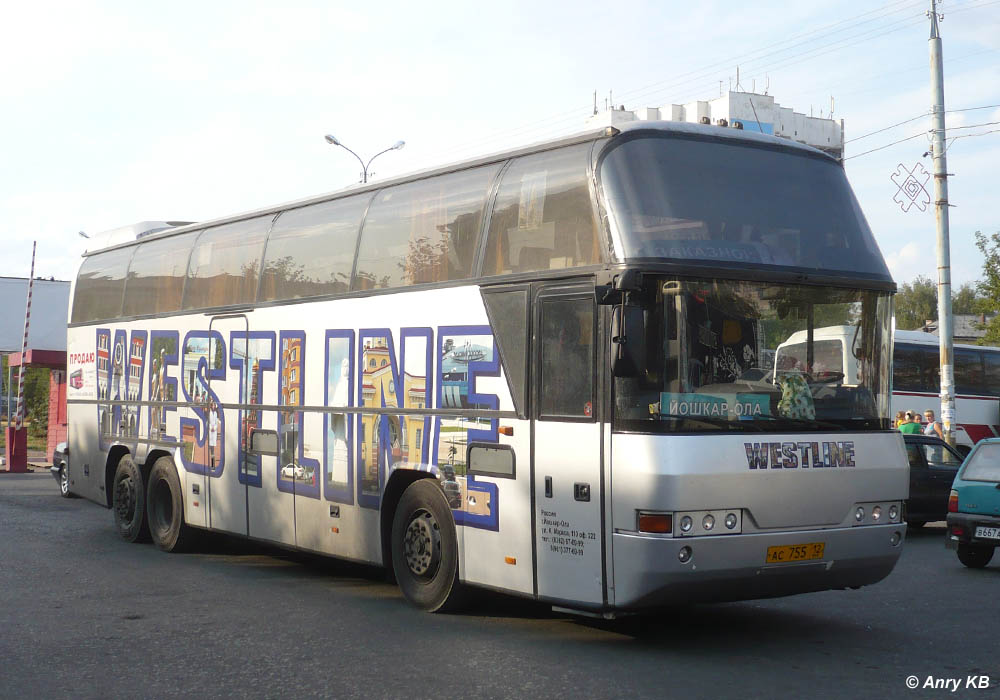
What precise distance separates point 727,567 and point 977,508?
670 centimetres

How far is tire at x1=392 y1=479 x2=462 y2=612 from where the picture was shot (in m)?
9.80

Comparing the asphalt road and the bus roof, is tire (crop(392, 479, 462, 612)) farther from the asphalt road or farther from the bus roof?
the bus roof

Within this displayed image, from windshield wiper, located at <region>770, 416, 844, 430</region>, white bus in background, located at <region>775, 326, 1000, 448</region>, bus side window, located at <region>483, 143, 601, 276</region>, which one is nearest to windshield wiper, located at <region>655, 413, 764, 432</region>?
windshield wiper, located at <region>770, 416, 844, 430</region>

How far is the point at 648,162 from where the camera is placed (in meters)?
8.63

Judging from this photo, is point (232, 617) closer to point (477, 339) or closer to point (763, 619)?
point (477, 339)

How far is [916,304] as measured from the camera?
12431cm

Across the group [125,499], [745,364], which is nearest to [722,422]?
[745,364]

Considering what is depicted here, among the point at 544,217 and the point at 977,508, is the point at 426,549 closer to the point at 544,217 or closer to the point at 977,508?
the point at 544,217

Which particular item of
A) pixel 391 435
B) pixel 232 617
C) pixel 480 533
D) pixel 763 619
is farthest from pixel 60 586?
pixel 763 619

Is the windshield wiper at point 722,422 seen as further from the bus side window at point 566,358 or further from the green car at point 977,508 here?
the green car at point 977,508

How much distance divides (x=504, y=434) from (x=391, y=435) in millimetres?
1729

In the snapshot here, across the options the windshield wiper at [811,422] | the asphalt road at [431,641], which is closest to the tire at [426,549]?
the asphalt road at [431,641]

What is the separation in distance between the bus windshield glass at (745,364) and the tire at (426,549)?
7.72 feet

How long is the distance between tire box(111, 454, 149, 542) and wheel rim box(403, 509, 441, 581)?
20.0 ft
